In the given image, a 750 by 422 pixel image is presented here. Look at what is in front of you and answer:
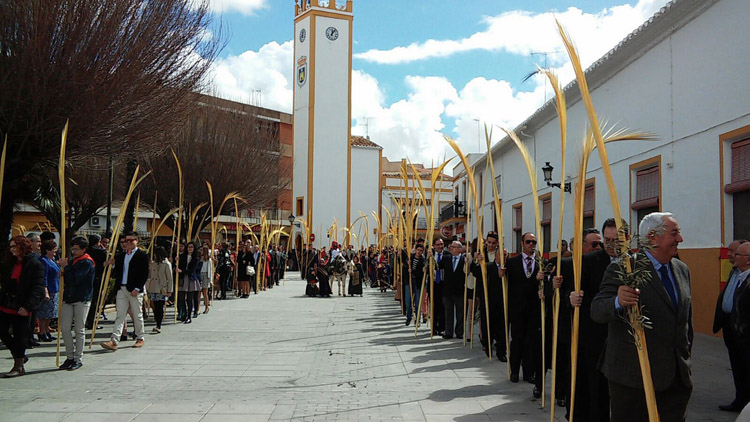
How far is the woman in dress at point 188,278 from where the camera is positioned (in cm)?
1427

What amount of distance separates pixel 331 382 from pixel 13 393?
351cm

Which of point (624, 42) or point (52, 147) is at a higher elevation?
point (624, 42)

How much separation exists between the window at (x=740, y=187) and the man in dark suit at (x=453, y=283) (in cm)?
488

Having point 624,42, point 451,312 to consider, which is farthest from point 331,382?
point 624,42

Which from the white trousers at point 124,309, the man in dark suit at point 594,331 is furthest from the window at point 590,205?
the man in dark suit at point 594,331

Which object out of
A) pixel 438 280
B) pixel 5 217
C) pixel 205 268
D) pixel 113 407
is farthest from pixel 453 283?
pixel 5 217

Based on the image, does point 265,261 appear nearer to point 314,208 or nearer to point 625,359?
point 625,359

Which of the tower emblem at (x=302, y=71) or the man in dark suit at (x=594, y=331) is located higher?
the tower emblem at (x=302, y=71)

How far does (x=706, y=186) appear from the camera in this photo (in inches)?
492

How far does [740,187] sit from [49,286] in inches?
462

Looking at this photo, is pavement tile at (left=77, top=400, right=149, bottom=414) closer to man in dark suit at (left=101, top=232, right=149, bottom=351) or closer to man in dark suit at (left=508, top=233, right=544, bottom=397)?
man in dark suit at (left=101, top=232, right=149, bottom=351)

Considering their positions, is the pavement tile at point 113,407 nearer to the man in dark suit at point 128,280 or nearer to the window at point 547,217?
the man in dark suit at point 128,280

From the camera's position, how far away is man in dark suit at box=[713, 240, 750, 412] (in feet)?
21.7

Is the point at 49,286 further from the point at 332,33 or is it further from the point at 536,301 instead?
the point at 332,33
